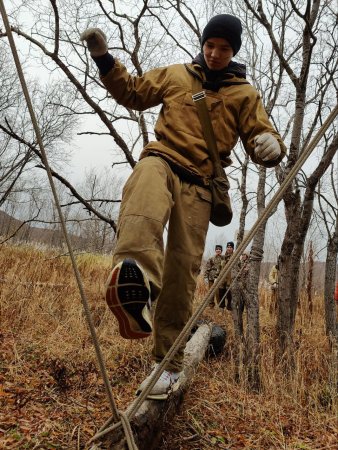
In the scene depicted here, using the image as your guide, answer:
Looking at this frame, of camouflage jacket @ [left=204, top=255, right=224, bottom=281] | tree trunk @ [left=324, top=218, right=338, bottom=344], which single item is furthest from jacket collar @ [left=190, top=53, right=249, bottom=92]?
camouflage jacket @ [left=204, top=255, right=224, bottom=281]

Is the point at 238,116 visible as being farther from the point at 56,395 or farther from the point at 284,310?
the point at 284,310

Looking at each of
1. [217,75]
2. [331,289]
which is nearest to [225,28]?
[217,75]

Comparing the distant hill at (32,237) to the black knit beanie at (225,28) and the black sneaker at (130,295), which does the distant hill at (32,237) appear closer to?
the black knit beanie at (225,28)

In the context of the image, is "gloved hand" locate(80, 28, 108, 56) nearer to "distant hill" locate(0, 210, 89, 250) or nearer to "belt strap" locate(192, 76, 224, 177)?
"belt strap" locate(192, 76, 224, 177)

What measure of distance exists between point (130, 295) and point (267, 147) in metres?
0.90

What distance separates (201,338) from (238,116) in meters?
2.42

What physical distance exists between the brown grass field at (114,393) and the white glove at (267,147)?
1.52m

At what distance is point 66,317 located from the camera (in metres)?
4.40

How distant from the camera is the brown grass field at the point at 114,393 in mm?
1985

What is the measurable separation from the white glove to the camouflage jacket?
25.1 feet

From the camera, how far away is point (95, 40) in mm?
1548

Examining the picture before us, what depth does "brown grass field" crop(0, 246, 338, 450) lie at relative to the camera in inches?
78.2

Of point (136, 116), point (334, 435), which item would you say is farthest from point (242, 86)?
point (136, 116)

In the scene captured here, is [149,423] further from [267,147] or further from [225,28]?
[225,28]
